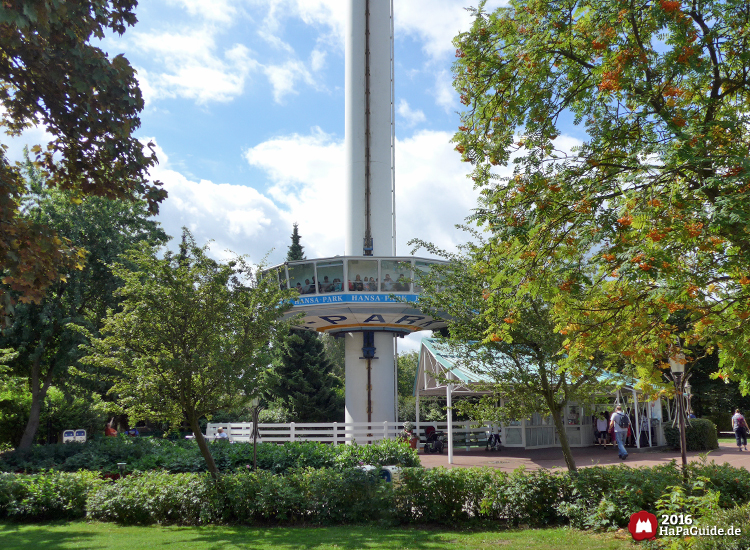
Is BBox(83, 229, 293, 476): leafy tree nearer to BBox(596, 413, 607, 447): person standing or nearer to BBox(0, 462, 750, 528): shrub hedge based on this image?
BBox(0, 462, 750, 528): shrub hedge

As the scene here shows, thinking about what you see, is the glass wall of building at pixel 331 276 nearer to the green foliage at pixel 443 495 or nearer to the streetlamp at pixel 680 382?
the streetlamp at pixel 680 382

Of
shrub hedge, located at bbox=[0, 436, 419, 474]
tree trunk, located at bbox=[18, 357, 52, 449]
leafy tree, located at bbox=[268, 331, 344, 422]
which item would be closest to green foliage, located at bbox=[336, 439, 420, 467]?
shrub hedge, located at bbox=[0, 436, 419, 474]

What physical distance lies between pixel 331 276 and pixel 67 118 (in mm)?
21860

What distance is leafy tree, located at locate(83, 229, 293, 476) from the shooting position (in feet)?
39.9

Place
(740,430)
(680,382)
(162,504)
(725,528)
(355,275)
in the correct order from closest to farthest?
(725,528) → (162,504) → (680,382) → (740,430) → (355,275)

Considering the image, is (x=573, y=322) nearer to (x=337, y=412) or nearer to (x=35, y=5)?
(x=35, y=5)

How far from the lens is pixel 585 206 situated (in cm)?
676

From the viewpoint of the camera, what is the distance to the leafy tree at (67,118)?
26.3 ft

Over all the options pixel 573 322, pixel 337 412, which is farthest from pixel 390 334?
pixel 573 322

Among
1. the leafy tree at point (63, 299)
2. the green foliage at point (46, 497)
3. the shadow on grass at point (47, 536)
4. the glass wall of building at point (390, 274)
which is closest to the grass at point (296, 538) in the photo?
the shadow on grass at point (47, 536)

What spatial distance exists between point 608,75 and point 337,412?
39.1 metres

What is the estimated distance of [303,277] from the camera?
102 feet

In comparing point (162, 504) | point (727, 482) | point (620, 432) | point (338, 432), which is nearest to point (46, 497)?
point (162, 504)

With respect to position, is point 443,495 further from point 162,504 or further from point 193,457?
point 193,457
